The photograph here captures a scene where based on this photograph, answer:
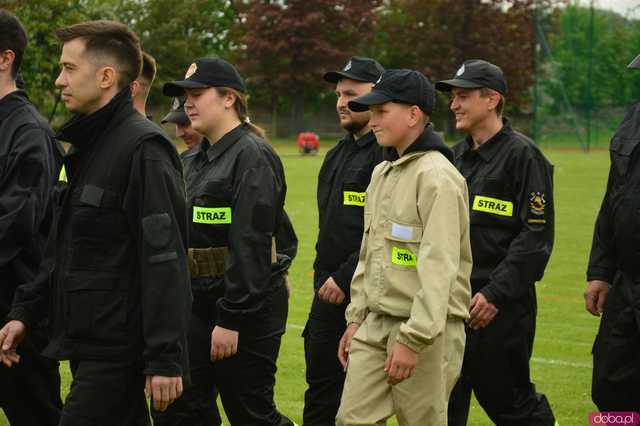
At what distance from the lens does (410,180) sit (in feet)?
16.3

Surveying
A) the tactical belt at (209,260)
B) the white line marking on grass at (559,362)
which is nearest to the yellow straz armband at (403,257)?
the tactical belt at (209,260)

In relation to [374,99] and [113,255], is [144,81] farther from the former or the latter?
[113,255]

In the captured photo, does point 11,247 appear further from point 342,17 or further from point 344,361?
point 342,17

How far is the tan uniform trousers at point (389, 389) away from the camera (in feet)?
16.0

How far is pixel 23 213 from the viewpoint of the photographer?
5145 mm

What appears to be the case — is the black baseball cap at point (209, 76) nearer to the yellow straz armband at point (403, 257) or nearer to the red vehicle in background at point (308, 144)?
the yellow straz armband at point (403, 257)

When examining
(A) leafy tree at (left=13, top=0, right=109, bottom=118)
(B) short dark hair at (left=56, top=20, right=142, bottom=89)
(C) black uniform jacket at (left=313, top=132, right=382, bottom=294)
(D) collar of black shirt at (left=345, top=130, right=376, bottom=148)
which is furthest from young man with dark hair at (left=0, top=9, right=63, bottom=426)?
(A) leafy tree at (left=13, top=0, right=109, bottom=118)

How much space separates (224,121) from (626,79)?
38.8 m

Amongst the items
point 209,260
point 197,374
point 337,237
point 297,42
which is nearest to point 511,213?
point 337,237

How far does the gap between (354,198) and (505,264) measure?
990 millimetres

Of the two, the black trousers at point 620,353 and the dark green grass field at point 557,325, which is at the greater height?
the black trousers at point 620,353

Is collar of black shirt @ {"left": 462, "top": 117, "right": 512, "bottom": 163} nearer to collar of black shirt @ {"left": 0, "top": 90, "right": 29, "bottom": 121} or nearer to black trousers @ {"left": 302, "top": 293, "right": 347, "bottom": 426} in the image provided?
black trousers @ {"left": 302, "top": 293, "right": 347, "bottom": 426}

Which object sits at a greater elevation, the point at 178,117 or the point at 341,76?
the point at 341,76

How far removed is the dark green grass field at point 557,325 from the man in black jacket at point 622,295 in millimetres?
1580
